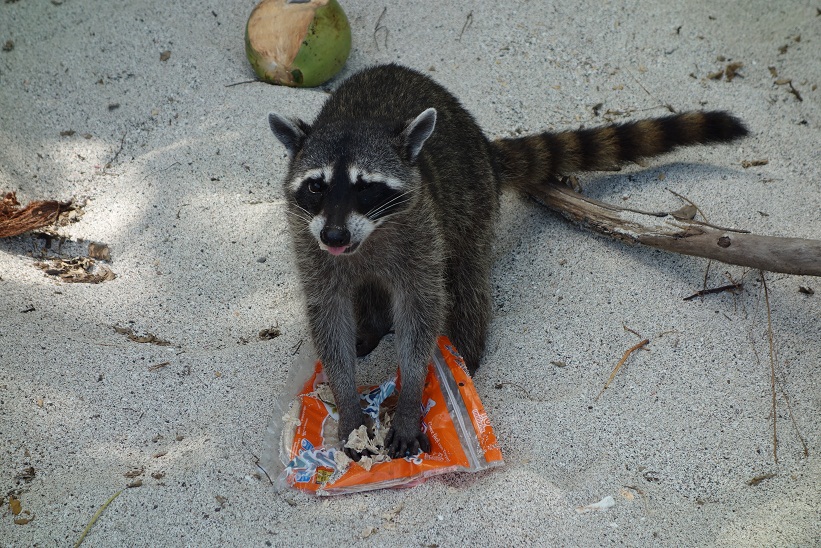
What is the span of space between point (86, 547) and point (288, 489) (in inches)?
29.3

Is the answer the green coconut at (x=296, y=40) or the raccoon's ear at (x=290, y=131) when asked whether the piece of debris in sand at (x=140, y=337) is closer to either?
the raccoon's ear at (x=290, y=131)

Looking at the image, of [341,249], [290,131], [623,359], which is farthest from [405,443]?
[290,131]

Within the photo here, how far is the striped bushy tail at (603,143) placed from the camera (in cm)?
437

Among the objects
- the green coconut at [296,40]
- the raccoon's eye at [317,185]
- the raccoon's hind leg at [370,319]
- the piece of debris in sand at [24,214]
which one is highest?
the raccoon's eye at [317,185]

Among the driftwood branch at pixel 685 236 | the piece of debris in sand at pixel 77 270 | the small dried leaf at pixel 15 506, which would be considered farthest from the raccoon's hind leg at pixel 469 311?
the small dried leaf at pixel 15 506

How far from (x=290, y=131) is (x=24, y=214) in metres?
1.77

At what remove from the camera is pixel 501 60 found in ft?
18.0

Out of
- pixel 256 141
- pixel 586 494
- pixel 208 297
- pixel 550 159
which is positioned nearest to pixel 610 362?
pixel 586 494

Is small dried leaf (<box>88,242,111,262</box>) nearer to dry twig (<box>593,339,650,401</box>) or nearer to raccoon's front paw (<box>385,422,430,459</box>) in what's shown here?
raccoon's front paw (<box>385,422,430,459</box>)

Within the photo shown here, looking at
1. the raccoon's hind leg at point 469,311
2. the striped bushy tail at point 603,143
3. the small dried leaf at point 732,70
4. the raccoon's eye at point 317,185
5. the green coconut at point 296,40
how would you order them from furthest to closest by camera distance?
the small dried leaf at point 732,70 < the green coconut at point 296,40 < the striped bushy tail at point 603,143 < the raccoon's hind leg at point 469,311 < the raccoon's eye at point 317,185

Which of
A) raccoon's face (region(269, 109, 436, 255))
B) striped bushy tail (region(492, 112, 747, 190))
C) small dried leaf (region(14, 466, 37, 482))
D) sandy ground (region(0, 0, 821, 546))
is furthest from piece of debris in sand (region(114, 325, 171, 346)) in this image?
striped bushy tail (region(492, 112, 747, 190))

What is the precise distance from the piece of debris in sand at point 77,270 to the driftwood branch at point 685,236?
→ 249 centimetres

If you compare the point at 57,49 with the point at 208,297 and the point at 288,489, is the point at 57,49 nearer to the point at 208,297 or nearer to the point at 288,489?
the point at 208,297

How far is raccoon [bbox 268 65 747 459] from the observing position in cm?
309
